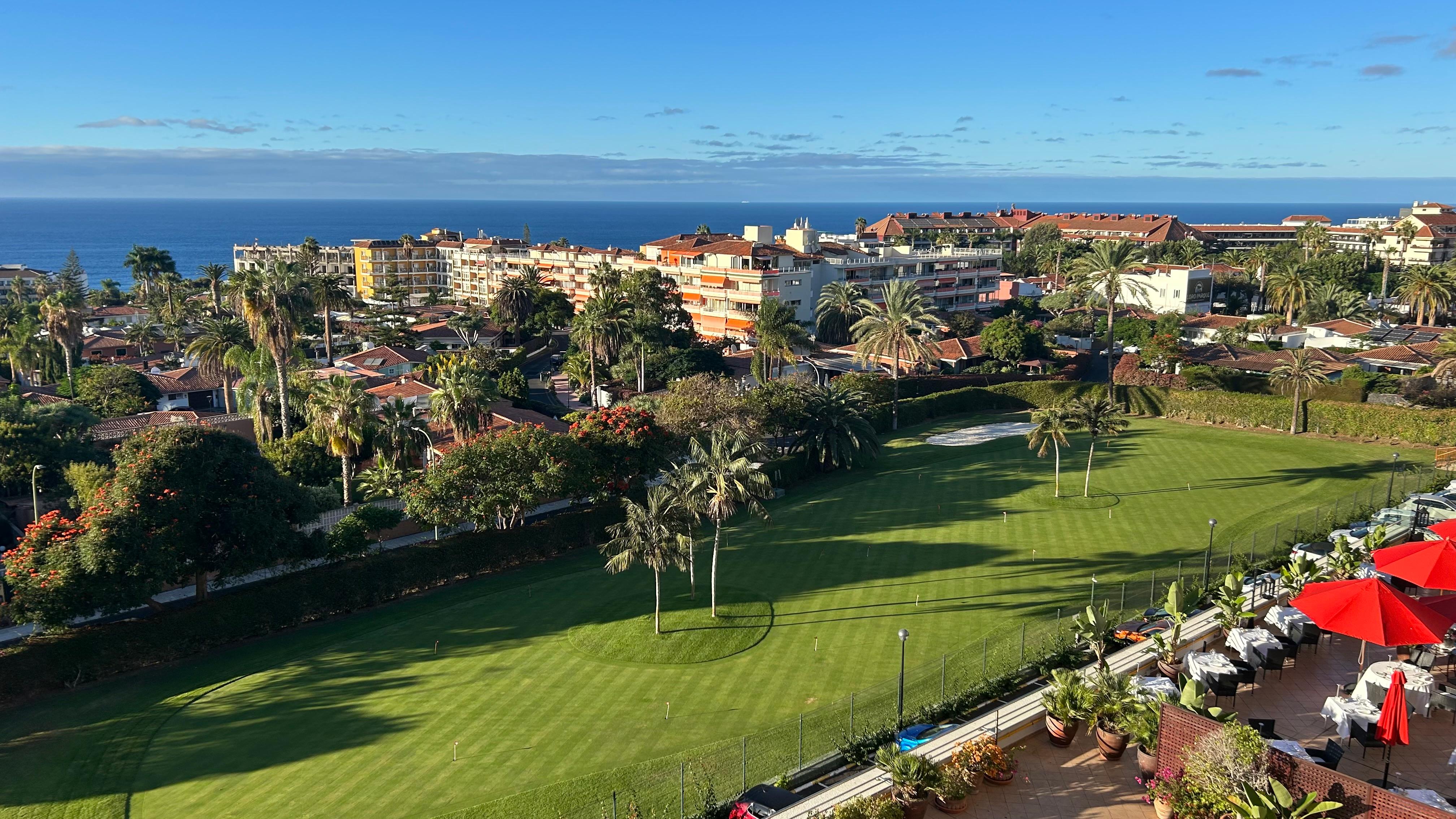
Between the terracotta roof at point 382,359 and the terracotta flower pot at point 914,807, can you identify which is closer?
the terracotta flower pot at point 914,807

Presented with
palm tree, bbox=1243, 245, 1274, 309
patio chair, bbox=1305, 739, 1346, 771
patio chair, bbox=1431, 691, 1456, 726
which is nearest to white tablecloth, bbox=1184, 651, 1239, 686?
patio chair, bbox=1305, 739, 1346, 771

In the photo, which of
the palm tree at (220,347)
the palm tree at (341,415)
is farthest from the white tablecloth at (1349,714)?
the palm tree at (220,347)

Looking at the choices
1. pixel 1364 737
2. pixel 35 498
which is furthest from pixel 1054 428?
pixel 35 498

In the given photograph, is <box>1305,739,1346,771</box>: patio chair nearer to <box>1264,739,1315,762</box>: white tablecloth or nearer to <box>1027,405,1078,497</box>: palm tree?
<box>1264,739,1315,762</box>: white tablecloth

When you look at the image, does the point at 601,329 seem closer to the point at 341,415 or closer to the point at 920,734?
the point at 341,415

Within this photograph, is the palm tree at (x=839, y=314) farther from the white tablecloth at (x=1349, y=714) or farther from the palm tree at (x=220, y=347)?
the white tablecloth at (x=1349, y=714)

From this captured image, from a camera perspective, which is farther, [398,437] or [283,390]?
[283,390]

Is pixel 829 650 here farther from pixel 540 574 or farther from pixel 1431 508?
pixel 1431 508
